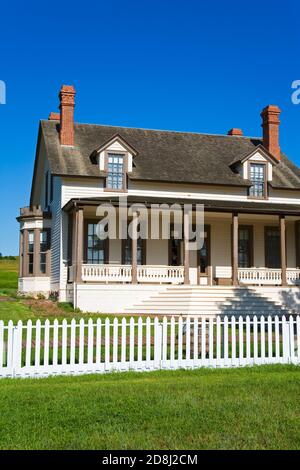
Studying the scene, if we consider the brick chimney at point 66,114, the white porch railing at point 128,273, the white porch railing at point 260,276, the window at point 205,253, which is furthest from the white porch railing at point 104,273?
the brick chimney at point 66,114

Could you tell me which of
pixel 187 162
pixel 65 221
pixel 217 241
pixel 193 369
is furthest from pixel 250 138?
pixel 193 369

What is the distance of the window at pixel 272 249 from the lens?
27.0 metres

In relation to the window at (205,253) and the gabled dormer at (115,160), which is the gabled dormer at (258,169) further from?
the gabled dormer at (115,160)

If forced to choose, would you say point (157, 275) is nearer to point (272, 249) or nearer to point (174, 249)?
point (174, 249)

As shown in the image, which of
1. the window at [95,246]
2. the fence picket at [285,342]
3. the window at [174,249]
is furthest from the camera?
the window at [174,249]

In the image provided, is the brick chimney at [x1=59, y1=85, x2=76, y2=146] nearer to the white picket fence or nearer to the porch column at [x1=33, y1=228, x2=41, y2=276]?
the porch column at [x1=33, y1=228, x2=41, y2=276]

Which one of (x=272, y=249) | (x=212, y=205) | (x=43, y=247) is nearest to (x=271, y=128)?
(x=272, y=249)

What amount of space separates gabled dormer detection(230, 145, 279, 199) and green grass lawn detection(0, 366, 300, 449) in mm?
18801

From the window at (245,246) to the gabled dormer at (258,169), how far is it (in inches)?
67.3

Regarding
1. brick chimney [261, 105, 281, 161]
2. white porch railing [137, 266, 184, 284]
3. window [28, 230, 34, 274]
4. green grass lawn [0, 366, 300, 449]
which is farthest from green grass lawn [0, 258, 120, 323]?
brick chimney [261, 105, 281, 161]

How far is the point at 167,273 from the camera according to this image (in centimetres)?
2367

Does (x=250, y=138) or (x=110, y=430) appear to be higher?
(x=250, y=138)

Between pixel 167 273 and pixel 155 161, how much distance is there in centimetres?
608
